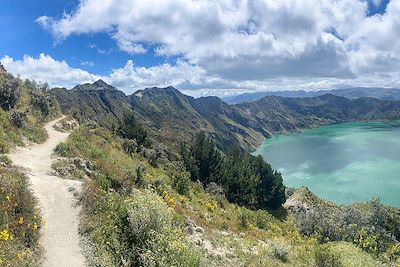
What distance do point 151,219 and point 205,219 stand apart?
13.6 m

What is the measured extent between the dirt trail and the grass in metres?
0.51

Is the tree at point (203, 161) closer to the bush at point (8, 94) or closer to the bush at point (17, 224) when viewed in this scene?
the bush at point (8, 94)

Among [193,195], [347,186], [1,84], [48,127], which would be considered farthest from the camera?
[347,186]

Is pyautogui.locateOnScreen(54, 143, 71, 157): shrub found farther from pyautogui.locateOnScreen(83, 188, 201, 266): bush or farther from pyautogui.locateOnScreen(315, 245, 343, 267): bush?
pyautogui.locateOnScreen(315, 245, 343, 267): bush

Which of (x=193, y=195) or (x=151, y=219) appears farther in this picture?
(x=193, y=195)

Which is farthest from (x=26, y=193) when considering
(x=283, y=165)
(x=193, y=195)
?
(x=283, y=165)

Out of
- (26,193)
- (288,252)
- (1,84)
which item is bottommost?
(288,252)

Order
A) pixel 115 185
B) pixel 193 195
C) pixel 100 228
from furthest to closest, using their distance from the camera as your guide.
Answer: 1. pixel 193 195
2. pixel 115 185
3. pixel 100 228

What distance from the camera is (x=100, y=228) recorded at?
17.0 metres

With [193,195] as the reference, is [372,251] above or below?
below

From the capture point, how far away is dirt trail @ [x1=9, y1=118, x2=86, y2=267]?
15.2m

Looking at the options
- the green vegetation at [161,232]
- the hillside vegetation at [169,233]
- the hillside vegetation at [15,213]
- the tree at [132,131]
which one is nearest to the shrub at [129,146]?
the tree at [132,131]

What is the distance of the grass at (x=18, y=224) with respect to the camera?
13496 mm

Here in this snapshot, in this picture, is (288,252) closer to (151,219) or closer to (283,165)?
(151,219)
